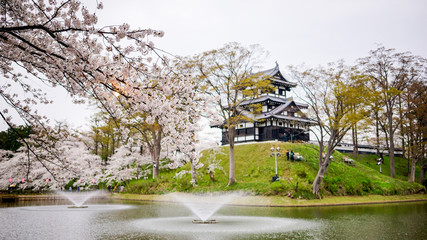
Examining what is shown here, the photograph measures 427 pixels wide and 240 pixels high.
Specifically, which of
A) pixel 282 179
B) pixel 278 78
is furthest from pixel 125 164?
pixel 278 78

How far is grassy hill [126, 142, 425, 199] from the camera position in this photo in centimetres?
2412

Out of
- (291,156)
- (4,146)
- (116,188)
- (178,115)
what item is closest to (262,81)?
(291,156)

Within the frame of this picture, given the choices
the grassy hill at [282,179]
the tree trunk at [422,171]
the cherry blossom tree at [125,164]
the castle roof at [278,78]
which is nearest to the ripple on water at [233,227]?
the grassy hill at [282,179]

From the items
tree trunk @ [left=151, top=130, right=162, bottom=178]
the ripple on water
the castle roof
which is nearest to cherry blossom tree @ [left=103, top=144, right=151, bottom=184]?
tree trunk @ [left=151, top=130, right=162, bottom=178]

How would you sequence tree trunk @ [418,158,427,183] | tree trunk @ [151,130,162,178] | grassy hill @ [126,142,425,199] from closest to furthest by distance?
grassy hill @ [126,142,425,199], tree trunk @ [151,130,162,178], tree trunk @ [418,158,427,183]

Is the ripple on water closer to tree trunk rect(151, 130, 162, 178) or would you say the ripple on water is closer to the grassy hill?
the grassy hill

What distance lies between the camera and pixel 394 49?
3034 centimetres

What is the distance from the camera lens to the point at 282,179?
25.2 metres

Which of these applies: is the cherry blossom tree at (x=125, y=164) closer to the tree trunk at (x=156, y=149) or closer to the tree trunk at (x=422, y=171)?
the tree trunk at (x=156, y=149)

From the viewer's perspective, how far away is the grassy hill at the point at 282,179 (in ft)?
79.2

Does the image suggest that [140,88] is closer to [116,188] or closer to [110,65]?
[110,65]

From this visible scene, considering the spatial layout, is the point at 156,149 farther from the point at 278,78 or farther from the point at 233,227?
the point at 233,227

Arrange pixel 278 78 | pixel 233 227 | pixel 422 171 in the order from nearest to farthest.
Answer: pixel 233 227, pixel 422 171, pixel 278 78

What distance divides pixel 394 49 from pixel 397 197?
15.0 metres
